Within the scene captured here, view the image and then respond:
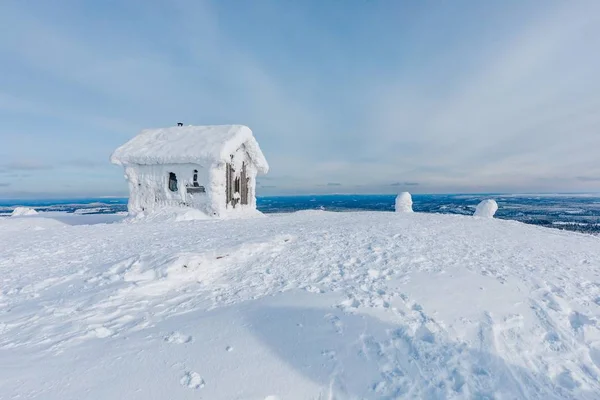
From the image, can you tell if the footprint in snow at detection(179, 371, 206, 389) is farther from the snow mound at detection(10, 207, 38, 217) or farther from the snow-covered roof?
the snow mound at detection(10, 207, 38, 217)

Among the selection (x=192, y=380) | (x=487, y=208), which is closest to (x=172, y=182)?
(x=192, y=380)

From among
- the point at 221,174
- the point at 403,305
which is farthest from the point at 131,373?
the point at 221,174

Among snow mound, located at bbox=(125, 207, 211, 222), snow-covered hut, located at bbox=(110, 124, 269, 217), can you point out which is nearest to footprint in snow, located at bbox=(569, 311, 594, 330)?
snow-covered hut, located at bbox=(110, 124, 269, 217)

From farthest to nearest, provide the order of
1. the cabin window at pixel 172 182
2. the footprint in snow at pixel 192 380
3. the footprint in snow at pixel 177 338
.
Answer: the cabin window at pixel 172 182
the footprint in snow at pixel 177 338
the footprint in snow at pixel 192 380

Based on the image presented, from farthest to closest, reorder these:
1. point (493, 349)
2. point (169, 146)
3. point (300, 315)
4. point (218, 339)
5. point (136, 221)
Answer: point (169, 146)
point (136, 221)
point (300, 315)
point (218, 339)
point (493, 349)

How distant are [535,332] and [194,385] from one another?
4.90 m

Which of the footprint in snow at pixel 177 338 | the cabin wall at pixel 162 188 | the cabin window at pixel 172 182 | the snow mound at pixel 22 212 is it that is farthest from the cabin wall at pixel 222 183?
the snow mound at pixel 22 212

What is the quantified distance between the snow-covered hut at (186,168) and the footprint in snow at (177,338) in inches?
503

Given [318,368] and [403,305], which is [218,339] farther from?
[403,305]

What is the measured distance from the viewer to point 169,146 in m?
17.7

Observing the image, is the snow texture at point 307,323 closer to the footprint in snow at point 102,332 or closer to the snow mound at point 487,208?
the footprint in snow at point 102,332

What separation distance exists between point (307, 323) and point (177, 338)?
1.99 meters

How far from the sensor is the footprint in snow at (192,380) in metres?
3.39

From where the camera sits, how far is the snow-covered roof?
1653cm
